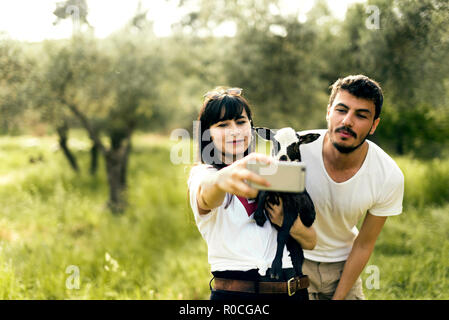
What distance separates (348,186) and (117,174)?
20.9 feet

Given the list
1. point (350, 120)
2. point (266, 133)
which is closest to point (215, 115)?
point (266, 133)

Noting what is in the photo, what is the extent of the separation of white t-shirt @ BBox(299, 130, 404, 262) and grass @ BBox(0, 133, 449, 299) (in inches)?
34.0

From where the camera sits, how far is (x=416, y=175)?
18.8 ft

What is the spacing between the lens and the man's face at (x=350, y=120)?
2.07 m

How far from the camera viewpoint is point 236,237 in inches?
67.5

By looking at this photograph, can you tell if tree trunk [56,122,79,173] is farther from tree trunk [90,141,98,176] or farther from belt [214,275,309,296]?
belt [214,275,309,296]

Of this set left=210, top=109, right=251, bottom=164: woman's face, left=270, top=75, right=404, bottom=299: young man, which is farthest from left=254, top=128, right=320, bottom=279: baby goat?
left=270, top=75, right=404, bottom=299: young man

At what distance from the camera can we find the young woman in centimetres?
170

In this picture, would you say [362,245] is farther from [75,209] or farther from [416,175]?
[75,209]

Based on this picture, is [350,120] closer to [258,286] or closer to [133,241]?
[258,286]

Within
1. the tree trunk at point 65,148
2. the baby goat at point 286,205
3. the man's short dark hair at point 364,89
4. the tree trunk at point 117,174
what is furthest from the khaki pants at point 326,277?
the tree trunk at point 65,148

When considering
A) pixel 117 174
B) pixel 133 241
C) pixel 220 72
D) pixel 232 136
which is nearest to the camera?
pixel 232 136

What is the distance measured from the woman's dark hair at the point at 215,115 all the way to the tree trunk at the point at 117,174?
6.18 meters

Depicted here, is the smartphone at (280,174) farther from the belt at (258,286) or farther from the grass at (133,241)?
the grass at (133,241)
